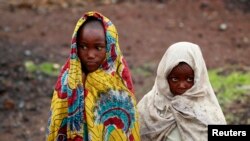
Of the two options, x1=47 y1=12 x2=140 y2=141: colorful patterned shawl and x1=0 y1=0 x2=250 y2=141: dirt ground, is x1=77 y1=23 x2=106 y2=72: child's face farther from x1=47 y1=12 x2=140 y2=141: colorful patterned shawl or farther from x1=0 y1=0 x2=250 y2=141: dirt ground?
x1=0 y1=0 x2=250 y2=141: dirt ground

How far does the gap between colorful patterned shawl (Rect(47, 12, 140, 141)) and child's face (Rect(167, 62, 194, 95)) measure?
312mm

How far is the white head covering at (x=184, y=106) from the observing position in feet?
15.5

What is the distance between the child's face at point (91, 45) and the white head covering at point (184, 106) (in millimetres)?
514

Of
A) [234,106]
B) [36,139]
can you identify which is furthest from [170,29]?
[36,139]

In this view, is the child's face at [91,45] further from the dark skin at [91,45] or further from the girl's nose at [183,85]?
the girl's nose at [183,85]

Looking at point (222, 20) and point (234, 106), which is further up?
point (222, 20)

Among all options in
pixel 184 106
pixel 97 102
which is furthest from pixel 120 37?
pixel 97 102

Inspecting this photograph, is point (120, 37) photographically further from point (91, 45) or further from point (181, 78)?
point (91, 45)

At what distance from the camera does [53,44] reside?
1224 cm

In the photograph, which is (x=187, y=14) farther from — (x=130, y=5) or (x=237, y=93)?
(x=237, y=93)

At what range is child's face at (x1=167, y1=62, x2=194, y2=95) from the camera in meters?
4.71

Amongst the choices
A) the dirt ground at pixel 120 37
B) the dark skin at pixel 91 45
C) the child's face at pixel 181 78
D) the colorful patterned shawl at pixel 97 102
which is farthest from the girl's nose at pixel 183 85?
the dirt ground at pixel 120 37

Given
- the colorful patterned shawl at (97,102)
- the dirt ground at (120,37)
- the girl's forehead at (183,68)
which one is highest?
the dirt ground at (120,37)

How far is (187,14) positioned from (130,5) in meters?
1.32
